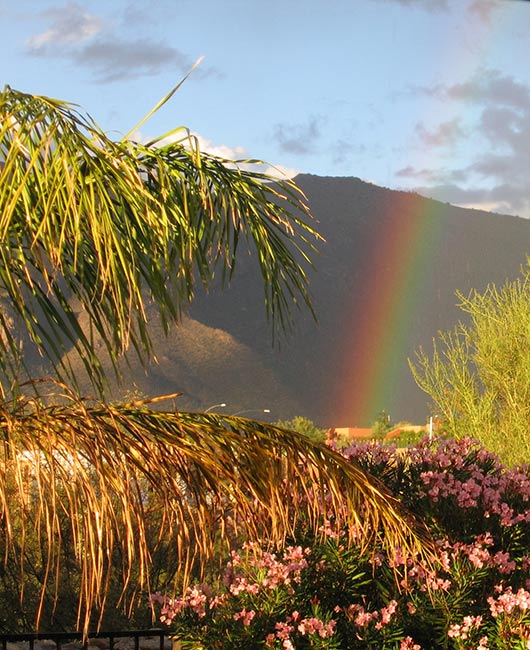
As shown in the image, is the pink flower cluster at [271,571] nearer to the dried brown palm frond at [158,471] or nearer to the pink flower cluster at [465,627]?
the pink flower cluster at [465,627]

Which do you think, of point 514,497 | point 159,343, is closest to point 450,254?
point 159,343

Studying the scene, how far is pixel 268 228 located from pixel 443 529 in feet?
7.36

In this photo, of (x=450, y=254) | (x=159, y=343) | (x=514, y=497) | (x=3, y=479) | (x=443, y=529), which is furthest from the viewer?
(x=450, y=254)

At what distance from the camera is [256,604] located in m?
5.37

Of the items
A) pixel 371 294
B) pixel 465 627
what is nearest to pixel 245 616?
pixel 465 627

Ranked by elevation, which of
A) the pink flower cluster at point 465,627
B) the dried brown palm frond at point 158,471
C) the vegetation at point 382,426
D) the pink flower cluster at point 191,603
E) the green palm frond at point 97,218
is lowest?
the vegetation at point 382,426

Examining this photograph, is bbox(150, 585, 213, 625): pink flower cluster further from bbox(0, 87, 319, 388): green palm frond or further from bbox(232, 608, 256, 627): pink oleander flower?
bbox(0, 87, 319, 388): green palm frond

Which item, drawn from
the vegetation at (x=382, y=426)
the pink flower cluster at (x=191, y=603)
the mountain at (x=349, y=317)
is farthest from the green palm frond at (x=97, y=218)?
the mountain at (x=349, y=317)

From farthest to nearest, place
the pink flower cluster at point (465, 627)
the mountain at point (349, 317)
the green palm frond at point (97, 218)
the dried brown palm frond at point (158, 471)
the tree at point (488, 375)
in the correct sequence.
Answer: the mountain at point (349, 317) < the tree at point (488, 375) < the pink flower cluster at point (465, 627) < the green palm frond at point (97, 218) < the dried brown palm frond at point (158, 471)

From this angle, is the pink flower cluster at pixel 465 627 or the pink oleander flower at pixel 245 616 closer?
the pink flower cluster at pixel 465 627

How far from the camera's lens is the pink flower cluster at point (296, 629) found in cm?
496

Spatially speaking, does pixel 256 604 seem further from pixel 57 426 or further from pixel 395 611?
pixel 57 426

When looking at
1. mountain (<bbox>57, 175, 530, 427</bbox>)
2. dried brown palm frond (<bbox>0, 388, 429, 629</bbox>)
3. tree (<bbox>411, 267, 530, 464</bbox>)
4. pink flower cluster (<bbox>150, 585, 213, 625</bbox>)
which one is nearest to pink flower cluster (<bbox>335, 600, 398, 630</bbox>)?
pink flower cluster (<bbox>150, 585, 213, 625</bbox>)

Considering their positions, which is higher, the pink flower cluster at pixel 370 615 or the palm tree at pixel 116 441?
the palm tree at pixel 116 441
